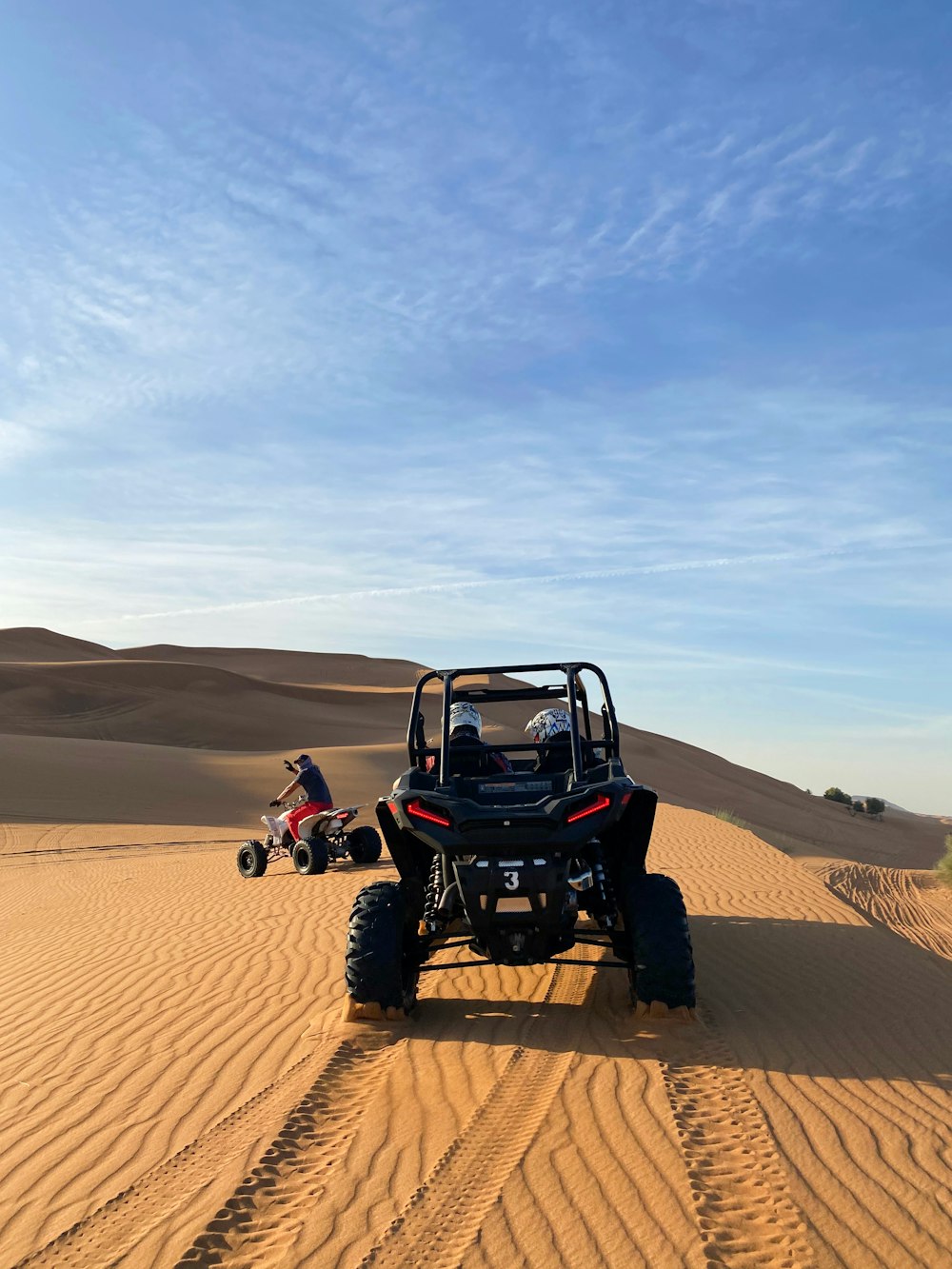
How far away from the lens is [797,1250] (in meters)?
3.11

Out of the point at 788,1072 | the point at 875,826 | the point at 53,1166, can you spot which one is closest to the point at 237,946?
the point at 53,1166

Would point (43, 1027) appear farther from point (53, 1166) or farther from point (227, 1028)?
point (53, 1166)

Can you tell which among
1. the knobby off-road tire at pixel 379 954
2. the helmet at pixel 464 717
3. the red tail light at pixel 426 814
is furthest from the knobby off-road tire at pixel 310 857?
the red tail light at pixel 426 814

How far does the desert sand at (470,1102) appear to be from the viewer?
3.27 meters

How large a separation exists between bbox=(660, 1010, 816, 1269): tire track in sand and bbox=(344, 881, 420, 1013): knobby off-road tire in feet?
4.74

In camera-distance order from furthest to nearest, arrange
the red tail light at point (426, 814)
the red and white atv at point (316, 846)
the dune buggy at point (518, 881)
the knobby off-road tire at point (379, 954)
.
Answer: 1. the red and white atv at point (316, 846)
2. the knobby off-road tire at point (379, 954)
3. the red tail light at point (426, 814)
4. the dune buggy at point (518, 881)

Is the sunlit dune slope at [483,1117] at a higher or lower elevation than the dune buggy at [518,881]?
lower

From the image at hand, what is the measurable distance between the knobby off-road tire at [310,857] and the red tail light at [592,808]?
28.8ft

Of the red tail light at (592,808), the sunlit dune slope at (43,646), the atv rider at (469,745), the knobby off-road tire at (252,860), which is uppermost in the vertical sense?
the sunlit dune slope at (43,646)

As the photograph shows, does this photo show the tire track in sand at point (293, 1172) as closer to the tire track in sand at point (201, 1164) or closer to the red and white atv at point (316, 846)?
the tire track in sand at point (201, 1164)

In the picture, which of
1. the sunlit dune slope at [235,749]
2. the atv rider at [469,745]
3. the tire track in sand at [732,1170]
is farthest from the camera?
the sunlit dune slope at [235,749]

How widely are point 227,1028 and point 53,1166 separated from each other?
1.74 metres

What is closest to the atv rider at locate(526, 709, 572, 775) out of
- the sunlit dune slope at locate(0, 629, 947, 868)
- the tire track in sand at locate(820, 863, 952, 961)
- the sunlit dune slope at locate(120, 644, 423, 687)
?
the tire track in sand at locate(820, 863, 952, 961)

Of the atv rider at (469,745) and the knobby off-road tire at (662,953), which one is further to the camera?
the atv rider at (469,745)
